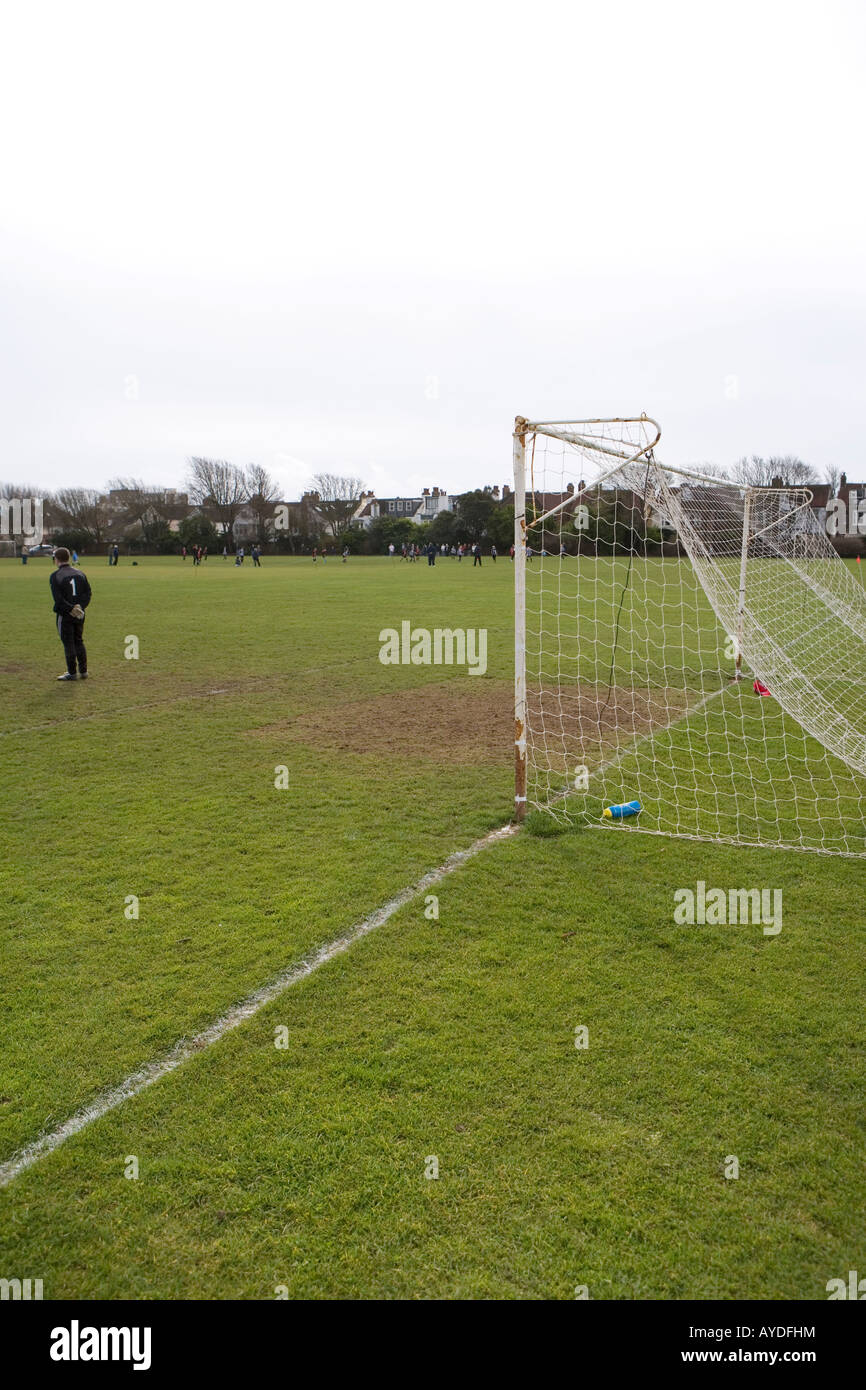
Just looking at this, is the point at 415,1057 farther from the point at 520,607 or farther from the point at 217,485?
the point at 217,485

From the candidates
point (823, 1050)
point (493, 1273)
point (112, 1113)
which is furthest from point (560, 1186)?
point (112, 1113)

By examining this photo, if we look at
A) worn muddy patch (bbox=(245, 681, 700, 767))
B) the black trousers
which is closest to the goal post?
worn muddy patch (bbox=(245, 681, 700, 767))

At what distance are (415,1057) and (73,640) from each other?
12.1 metres

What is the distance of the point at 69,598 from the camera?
1320 centimetres

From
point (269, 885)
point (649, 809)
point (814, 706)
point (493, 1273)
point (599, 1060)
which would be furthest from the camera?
point (814, 706)

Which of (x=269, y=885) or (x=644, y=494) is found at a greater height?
(x=644, y=494)

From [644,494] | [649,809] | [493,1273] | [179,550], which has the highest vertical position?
[179,550]

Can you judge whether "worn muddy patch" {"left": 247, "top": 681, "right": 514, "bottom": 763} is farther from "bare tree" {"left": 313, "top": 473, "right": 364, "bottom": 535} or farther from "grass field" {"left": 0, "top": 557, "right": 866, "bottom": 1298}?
"bare tree" {"left": 313, "top": 473, "right": 364, "bottom": 535}

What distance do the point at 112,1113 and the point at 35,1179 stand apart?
1.33ft

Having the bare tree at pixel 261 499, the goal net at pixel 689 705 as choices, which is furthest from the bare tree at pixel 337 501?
the goal net at pixel 689 705

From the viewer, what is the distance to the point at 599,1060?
414 centimetres

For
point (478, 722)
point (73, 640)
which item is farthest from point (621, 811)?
point (73, 640)

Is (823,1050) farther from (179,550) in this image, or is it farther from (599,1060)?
(179,550)

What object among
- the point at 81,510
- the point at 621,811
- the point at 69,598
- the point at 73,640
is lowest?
the point at 621,811
